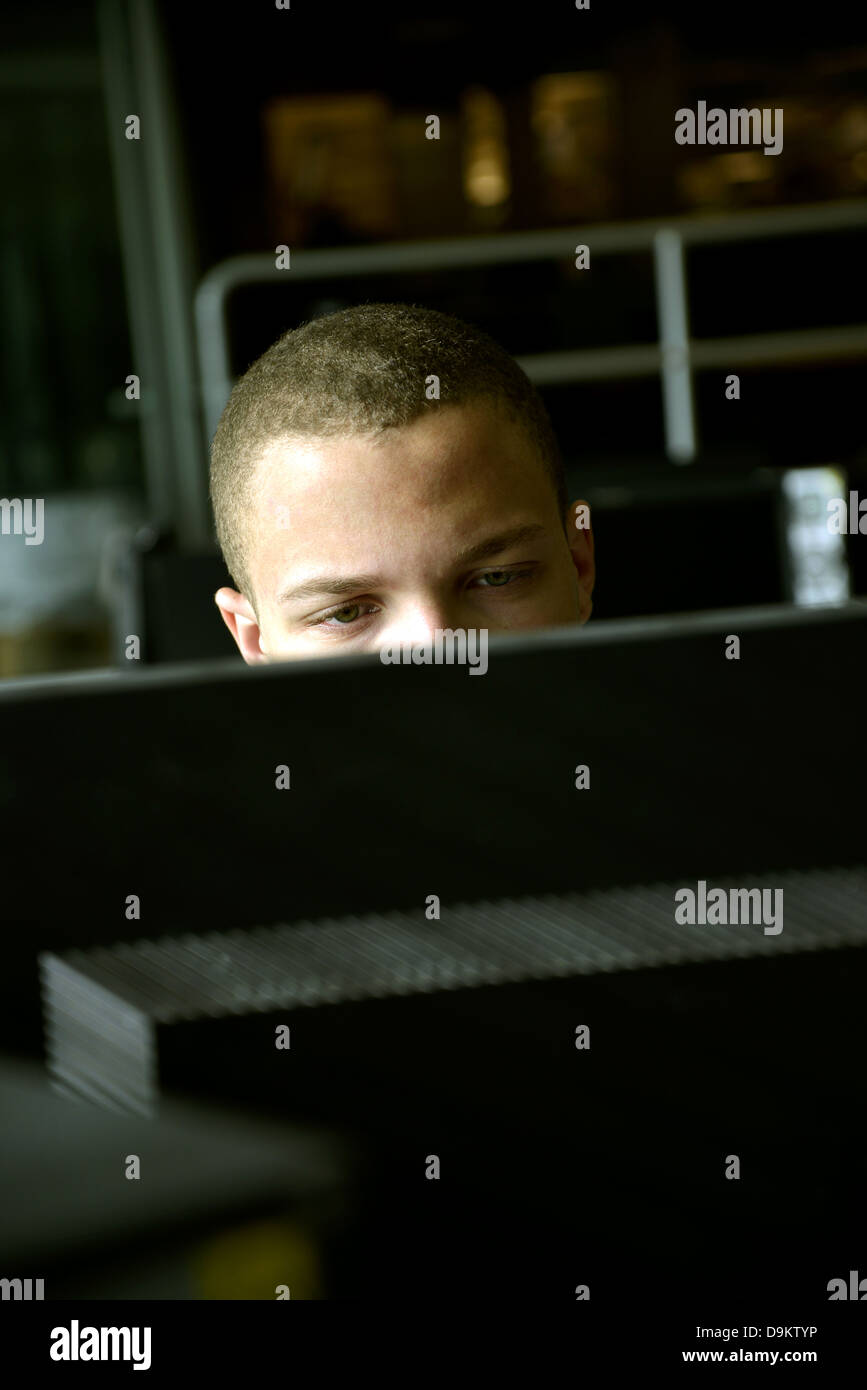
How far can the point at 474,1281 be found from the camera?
0.38 metres

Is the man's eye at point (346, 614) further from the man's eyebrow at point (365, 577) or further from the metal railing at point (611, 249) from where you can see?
the metal railing at point (611, 249)

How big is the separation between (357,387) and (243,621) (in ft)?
0.68

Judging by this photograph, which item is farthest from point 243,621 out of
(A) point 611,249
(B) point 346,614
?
(A) point 611,249

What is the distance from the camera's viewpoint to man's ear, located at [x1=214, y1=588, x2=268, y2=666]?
3.43 ft

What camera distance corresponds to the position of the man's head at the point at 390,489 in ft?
2.82

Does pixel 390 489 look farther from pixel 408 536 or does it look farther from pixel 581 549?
pixel 581 549

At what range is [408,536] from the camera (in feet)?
2.80

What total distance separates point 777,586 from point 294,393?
0.95 meters

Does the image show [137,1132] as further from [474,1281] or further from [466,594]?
[466,594]

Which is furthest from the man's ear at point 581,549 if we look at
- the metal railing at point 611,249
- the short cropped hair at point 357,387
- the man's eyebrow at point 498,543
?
the metal railing at point 611,249

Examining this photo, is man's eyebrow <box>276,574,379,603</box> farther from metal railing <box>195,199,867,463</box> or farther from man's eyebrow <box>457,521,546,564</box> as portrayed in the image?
metal railing <box>195,199,867,463</box>

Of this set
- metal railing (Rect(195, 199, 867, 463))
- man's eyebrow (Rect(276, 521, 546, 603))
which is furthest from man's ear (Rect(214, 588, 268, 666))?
metal railing (Rect(195, 199, 867, 463))

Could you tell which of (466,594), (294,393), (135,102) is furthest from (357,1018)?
(135,102)
